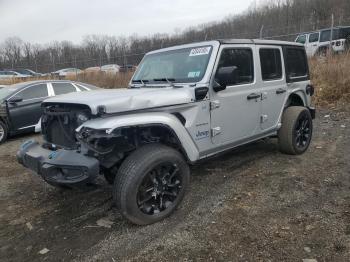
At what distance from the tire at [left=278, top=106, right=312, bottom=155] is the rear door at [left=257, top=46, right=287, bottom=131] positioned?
8.5 inches

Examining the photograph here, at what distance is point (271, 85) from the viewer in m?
5.34

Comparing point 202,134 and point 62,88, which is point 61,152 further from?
point 62,88

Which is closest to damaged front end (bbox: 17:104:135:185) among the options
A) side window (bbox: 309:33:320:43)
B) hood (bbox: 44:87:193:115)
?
hood (bbox: 44:87:193:115)

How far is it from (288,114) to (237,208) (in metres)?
2.35

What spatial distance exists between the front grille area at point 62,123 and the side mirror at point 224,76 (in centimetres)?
159

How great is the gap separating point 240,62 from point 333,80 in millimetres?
7058

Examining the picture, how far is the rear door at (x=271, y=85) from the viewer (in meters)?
5.20

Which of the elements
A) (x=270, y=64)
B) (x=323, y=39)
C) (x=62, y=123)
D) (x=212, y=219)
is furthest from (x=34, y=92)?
(x=323, y=39)

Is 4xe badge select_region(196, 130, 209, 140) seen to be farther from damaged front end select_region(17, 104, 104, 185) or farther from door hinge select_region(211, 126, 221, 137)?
damaged front end select_region(17, 104, 104, 185)

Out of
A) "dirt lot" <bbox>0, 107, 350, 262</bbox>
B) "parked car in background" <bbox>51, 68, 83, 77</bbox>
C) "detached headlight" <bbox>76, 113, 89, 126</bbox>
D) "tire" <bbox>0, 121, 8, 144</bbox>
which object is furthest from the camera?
"parked car in background" <bbox>51, 68, 83, 77</bbox>

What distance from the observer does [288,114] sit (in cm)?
576

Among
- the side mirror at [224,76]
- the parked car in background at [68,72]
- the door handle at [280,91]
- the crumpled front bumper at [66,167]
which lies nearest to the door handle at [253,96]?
the door handle at [280,91]

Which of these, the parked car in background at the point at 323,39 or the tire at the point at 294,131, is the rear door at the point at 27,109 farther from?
the parked car in background at the point at 323,39

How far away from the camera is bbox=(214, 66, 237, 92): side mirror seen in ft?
13.4
